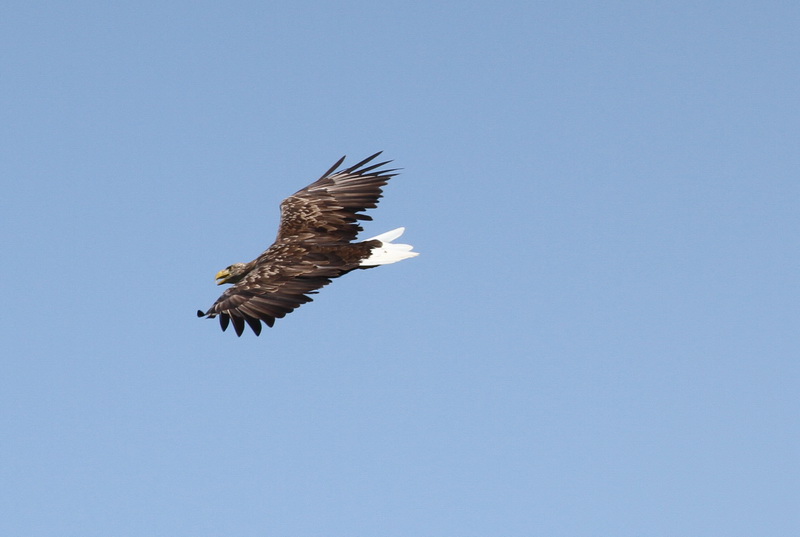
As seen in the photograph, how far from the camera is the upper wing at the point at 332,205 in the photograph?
21906 mm

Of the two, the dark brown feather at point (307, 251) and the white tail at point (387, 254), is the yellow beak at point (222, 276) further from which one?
the white tail at point (387, 254)

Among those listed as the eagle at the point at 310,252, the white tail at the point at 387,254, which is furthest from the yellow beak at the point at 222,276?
the white tail at the point at 387,254

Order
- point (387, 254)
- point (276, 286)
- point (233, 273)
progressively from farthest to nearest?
point (233, 273)
point (387, 254)
point (276, 286)

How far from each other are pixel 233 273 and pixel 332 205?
8.87 feet

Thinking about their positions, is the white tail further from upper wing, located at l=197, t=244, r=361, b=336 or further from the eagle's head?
the eagle's head

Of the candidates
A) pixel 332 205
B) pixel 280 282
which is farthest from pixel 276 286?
pixel 332 205

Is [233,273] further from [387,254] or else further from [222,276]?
[387,254]

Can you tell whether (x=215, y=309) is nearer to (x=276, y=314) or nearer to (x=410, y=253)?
(x=276, y=314)

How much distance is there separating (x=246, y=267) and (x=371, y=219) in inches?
110

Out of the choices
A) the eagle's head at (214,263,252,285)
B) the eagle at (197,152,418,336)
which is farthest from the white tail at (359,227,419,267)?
the eagle's head at (214,263,252,285)

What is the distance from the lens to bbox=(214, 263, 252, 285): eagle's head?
21.2 meters

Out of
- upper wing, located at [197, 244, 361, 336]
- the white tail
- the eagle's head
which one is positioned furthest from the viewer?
the eagle's head

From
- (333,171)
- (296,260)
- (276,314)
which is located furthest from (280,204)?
(276,314)

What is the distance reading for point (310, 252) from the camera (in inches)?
810
